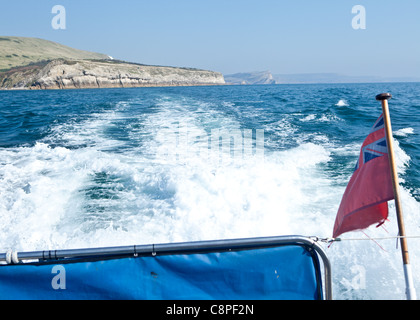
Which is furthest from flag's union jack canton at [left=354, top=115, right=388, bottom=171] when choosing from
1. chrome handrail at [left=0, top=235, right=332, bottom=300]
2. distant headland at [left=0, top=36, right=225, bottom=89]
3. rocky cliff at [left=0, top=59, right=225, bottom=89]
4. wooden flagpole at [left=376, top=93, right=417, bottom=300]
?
rocky cliff at [left=0, top=59, right=225, bottom=89]

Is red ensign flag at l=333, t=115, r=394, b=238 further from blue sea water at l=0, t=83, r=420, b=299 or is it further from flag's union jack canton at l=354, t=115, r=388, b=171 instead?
blue sea water at l=0, t=83, r=420, b=299

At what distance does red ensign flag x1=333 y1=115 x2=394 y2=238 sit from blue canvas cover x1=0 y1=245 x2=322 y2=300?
78 centimetres

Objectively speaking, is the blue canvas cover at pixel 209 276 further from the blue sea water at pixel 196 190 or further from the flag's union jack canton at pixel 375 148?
the blue sea water at pixel 196 190

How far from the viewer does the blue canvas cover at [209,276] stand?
2.45 metres

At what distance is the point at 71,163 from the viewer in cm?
959

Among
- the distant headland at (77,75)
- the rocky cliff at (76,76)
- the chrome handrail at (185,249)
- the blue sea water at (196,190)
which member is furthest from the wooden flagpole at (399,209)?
the rocky cliff at (76,76)

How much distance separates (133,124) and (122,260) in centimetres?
1511

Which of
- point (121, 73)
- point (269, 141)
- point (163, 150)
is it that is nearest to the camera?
point (163, 150)

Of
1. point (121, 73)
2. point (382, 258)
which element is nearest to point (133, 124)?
point (382, 258)

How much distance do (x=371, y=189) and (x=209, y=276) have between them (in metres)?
1.69

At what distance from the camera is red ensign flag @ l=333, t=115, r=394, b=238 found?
2.78m

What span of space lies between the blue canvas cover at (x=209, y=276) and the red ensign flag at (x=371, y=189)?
2.54 feet

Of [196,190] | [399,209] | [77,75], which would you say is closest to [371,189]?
[399,209]
